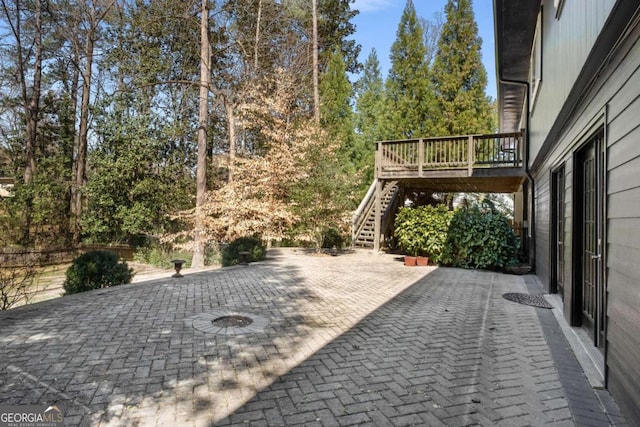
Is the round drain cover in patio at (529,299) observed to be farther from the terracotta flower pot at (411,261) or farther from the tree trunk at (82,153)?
the tree trunk at (82,153)

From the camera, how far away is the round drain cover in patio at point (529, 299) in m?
5.65

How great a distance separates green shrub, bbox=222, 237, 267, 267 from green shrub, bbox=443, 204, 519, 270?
5126 millimetres

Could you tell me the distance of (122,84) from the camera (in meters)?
17.3

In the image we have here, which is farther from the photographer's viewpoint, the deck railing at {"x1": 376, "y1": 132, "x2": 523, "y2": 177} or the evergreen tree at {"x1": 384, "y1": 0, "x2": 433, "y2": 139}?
the evergreen tree at {"x1": 384, "y1": 0, "x2": 433, "y2": 139}

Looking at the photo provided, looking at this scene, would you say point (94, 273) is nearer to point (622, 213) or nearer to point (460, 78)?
point (622, 213)

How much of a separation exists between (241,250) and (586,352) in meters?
8.10

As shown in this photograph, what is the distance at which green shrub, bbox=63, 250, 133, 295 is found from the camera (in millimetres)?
6203

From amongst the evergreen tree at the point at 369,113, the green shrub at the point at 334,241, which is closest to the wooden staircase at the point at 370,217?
the green shrub at the point at 334,241

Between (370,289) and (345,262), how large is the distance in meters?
3.65

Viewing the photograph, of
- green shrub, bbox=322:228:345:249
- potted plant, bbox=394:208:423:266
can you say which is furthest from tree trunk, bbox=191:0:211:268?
potted plant, bbox=394:208:423:266

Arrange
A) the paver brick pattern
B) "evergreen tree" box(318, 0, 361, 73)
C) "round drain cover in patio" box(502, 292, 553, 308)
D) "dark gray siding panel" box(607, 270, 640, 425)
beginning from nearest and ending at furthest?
"dark gray siding panel" box(607, 270, 640, 425) → the paver brick pattern → "round drain cover in patio" box(502, 292, 553, 308) → "evergreen tree" box(318, 0, 361, 73)

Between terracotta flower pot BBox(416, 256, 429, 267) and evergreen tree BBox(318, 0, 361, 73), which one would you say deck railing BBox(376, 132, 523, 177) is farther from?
evergreen tree BBox(318, 0, 361, 73)

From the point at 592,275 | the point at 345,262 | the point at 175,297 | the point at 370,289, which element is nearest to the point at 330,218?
the point at 345,262

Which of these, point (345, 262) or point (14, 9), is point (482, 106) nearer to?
point (345, 262)
